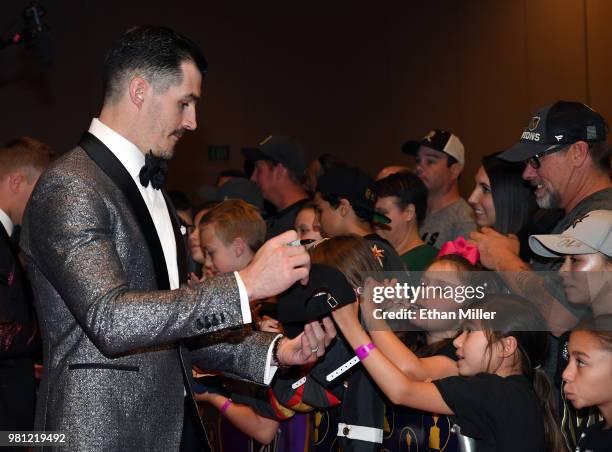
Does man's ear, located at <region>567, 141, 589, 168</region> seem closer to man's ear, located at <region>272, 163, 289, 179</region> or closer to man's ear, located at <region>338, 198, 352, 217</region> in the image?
man's ear, located at <region>338, 198, 352, 217</region>

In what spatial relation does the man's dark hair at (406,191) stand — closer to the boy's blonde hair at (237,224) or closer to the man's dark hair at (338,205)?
the man's dark hair at (338,205)

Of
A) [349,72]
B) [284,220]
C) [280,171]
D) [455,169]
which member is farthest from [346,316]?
[349,72]

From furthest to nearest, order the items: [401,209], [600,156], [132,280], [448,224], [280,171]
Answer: [280,171]
[448,224]
[401,209]
[600,156]
[132,280]

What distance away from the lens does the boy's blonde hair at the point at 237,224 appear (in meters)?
3.50

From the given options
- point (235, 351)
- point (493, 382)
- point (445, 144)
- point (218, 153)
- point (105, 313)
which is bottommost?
point (493, 382)

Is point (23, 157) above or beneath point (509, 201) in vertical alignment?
above

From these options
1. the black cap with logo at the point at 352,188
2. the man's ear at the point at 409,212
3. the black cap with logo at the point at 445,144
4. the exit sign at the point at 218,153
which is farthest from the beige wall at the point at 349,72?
the black cap with logo at the point at 352,188

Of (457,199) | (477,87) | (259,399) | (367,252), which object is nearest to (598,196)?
(367,252)

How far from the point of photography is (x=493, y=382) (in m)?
2.31

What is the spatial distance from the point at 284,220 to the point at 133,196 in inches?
109

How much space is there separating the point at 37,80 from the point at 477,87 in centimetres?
374

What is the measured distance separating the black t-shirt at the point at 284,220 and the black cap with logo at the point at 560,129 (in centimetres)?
191

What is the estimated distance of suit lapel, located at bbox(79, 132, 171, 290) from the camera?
6.30 ft

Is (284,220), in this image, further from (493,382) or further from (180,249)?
(180,249)
